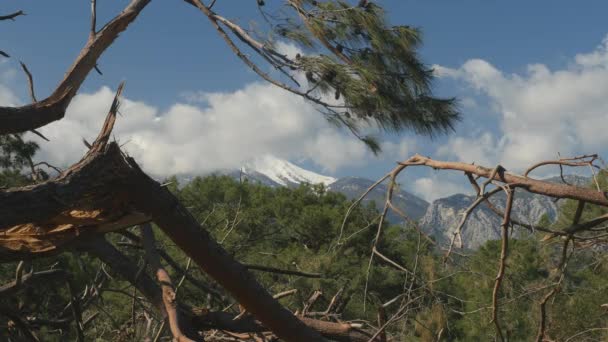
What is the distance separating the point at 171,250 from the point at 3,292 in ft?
28.0

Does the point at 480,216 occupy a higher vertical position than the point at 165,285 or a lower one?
higher

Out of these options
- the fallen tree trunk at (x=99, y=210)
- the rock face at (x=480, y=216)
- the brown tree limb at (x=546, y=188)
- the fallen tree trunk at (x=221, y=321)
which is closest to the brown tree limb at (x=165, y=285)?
the fallen tree trunk at (x=221, y=321)

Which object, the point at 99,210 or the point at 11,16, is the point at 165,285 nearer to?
the point at 99,210

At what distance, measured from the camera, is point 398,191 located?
145 centimetres

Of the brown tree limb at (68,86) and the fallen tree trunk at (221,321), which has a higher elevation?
the brown tree limb at (68,86)

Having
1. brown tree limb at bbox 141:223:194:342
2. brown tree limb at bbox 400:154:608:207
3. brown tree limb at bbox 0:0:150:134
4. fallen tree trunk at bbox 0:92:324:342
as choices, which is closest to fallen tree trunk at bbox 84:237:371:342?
brown tree limb at bbox 141:223:194:342

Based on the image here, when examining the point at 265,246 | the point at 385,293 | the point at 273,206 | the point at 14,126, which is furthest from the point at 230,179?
the point at 14,126

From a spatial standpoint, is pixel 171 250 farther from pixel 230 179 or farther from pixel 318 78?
pixel 230 179

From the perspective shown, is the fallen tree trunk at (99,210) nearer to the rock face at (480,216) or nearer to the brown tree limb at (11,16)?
the rock face at (480,216)

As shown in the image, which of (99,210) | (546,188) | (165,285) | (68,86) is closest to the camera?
(99,210)

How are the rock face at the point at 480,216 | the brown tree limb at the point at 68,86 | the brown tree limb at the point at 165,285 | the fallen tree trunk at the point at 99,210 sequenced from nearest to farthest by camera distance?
the fallen tree trunk at the point at 99,210 → the rock face at the point at 480,216 → the brown tree limb at the point at 165,285 → the brown tree limb at the point at 68,86

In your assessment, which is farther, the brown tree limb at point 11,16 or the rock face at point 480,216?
the brown tree limb at point 11,16

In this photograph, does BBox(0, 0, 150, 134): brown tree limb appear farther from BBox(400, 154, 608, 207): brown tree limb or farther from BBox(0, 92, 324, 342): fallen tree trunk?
BBox(400, 154, 608, 207): brown tree limb

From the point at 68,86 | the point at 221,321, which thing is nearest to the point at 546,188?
the point at 221,321
